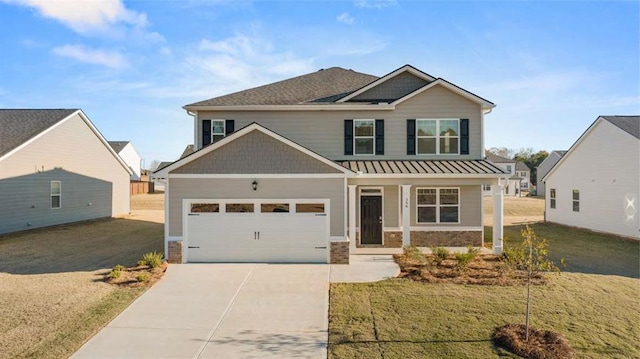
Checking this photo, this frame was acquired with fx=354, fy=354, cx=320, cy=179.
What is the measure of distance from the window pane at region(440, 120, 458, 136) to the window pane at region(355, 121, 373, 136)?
303 cm

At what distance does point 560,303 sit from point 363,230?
23.7 feet

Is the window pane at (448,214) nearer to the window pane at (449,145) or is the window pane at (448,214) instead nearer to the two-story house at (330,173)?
the two-story house at (330,173)

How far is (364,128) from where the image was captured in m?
15.2

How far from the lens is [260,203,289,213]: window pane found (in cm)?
1174

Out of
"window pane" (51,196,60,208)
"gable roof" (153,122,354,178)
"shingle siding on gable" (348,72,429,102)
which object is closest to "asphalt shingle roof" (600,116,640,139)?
"shingle siding on gable" (348,72,429,102)

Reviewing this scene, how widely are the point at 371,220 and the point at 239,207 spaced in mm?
5370

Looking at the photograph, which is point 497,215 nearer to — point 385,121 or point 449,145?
point 449,145

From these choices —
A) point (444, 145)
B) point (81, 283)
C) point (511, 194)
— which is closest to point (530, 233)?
point (444, 145)

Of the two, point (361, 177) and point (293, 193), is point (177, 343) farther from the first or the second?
point (361, 177)

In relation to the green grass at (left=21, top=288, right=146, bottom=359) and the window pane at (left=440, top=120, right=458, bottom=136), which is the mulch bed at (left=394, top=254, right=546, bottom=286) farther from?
the green grass at (left=21, top=288, right=146, bottom=359)

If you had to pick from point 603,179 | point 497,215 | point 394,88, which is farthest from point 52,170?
point 603,179

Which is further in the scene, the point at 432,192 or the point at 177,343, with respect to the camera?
the point at 432,192

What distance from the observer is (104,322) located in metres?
7.01

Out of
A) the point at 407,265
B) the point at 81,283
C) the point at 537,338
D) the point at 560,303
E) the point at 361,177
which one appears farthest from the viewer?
the point at 361,177
